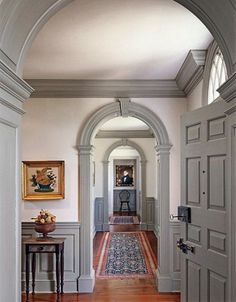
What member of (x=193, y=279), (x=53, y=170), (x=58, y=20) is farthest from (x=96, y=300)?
(x=58, y=20)

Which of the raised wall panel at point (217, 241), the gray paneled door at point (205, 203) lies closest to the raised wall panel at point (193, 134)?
the gray paneled door at point (205, 203)

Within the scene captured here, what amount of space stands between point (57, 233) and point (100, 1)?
3.32m

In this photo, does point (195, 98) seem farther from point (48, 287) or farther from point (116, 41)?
point (48, 287)

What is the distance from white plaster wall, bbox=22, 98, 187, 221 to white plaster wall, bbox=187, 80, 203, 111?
0.78ft

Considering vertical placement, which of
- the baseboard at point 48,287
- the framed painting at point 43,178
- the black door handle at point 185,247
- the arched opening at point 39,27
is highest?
the arched opening at point 39,27

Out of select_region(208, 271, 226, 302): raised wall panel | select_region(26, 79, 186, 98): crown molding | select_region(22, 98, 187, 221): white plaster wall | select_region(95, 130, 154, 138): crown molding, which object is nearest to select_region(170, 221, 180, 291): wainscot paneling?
select_region(22, 98, 187, 221): white plaster wall

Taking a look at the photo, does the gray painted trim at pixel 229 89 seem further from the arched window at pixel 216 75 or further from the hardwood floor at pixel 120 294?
the hardwood floor at pixel 120 294

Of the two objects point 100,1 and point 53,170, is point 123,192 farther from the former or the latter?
point 100,1

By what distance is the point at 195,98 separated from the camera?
4.56 m

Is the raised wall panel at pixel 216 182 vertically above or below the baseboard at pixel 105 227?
above

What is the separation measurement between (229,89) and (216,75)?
1.54m

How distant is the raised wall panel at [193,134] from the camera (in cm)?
291

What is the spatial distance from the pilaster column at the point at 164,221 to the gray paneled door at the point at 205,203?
1.89m

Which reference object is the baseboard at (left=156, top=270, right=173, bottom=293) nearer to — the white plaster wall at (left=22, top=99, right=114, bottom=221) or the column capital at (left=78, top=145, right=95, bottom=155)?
the white plaster wall at (left=22, top=99, right=114, bottom=221)
